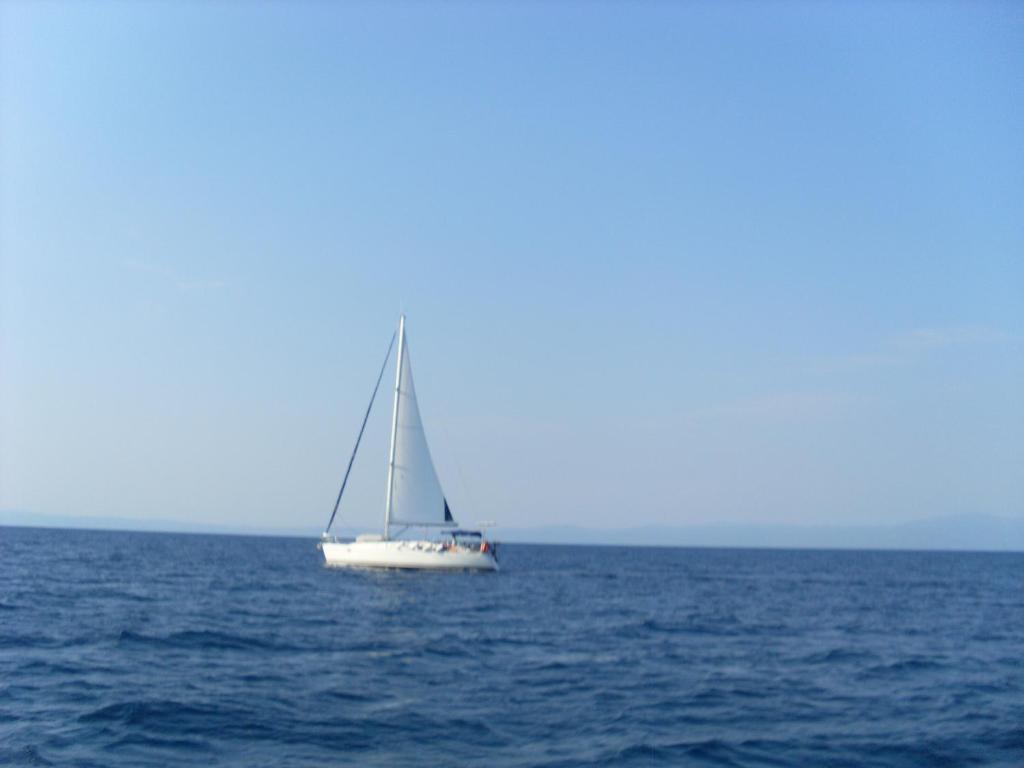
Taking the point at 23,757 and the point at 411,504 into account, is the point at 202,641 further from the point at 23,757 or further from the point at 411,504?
the point at 411,504

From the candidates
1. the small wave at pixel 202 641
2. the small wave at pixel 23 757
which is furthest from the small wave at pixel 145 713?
the small wave at pixel 202 641

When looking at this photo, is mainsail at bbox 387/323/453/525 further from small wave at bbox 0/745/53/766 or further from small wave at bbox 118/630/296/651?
small wave at bbox 0/745/53/766

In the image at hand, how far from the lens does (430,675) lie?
2038cm

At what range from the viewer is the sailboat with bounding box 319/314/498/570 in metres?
55.2

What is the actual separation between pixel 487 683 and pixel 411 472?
129ft

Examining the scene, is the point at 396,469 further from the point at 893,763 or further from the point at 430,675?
the point at 893,763

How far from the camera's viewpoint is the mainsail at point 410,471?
57.7 metres

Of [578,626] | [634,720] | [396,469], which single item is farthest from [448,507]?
[634,720]

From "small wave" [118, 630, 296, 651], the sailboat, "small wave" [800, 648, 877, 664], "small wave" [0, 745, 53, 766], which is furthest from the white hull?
"small wave" [0, 745, 53, 766]

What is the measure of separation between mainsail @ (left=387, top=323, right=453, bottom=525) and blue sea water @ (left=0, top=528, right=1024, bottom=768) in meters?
19.7

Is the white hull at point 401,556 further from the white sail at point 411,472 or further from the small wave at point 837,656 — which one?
the small wave at point 837,656

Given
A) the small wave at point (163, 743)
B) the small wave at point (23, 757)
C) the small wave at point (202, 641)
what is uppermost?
the small wave at point (202, 641)

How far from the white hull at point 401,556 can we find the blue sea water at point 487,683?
599 inches

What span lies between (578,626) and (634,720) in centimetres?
1409
